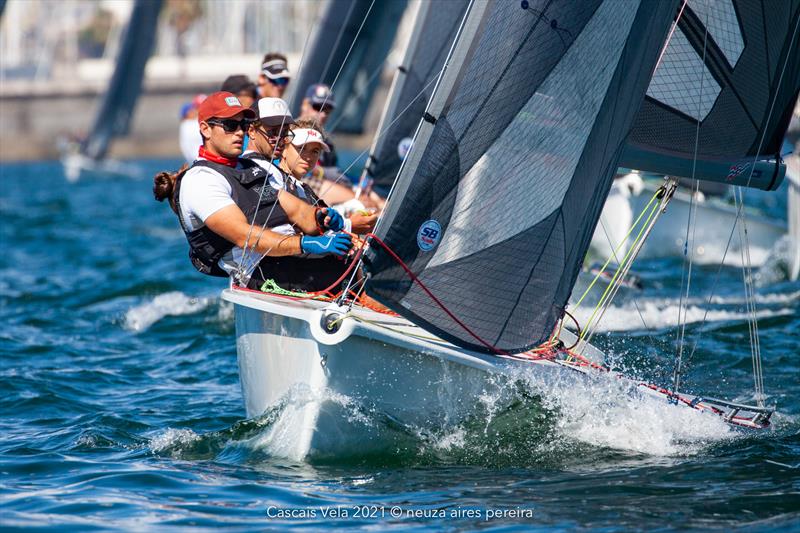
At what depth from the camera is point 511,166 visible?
4.74 m

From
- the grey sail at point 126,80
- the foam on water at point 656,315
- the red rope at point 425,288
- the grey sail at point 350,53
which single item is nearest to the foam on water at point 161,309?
the grey sail at point 350,53

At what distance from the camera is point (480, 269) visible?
4738 millimetres

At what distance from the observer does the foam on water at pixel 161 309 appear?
8.88 metres

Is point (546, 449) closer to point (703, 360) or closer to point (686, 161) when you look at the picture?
point (686, 161)

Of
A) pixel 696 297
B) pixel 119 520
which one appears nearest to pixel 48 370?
pixel 119 520

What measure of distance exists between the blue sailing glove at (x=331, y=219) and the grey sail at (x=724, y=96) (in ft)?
5.89

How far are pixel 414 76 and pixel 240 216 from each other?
4.43 m

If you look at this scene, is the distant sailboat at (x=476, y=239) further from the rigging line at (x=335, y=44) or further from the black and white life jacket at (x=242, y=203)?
the rigging line at (x=335, y=44)

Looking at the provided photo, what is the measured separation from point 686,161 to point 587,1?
149 centimetres

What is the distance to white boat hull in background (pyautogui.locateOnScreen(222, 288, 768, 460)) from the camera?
4.48 metres

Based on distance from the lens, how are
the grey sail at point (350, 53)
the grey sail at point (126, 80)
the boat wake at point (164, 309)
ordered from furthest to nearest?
1. the grey sail at point (126, 80)
2. the grey sail at point (350, 53)
3. the boat wake at point (164, 309)

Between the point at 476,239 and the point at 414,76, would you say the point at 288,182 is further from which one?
the point at 414,76

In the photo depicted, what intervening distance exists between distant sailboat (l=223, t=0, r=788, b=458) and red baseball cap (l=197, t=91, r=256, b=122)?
747 millimetres

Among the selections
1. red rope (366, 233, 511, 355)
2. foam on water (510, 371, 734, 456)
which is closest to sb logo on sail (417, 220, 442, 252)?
red rope (366, 233, 511, 355)
